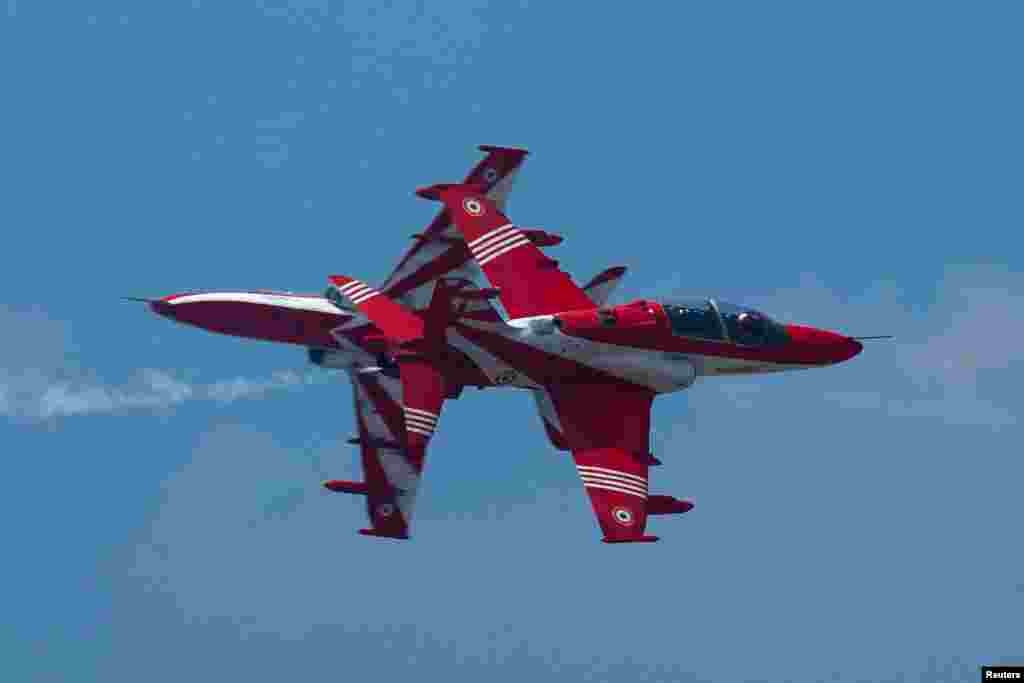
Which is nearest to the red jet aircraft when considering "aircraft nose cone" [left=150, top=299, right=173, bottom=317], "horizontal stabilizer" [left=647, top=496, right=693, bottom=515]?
"horizontal stabilizer" [left=647, top=496, right=693, bottom=515]

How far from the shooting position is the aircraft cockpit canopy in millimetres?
70375

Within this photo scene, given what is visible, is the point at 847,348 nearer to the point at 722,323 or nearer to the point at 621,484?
the point at 722,323

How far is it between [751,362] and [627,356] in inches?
167

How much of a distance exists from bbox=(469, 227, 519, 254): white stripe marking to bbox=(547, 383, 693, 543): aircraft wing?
19.0ft

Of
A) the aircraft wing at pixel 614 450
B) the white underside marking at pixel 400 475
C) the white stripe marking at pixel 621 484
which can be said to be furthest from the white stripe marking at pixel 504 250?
the white stripe marking at pixel 621 484

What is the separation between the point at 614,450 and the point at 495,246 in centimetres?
856

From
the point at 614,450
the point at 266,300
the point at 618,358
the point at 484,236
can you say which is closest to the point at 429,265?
the point at 484,236

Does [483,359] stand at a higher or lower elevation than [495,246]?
lower

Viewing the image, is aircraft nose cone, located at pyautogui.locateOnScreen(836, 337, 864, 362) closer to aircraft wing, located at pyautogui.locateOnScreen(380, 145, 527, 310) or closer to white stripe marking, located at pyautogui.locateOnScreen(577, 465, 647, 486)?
white stripe marking, located at pyautogui.locateOnScreen(577, 465, 647, 486)

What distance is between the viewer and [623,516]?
66.8m

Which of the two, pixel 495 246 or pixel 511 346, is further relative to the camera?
pixel 495 246

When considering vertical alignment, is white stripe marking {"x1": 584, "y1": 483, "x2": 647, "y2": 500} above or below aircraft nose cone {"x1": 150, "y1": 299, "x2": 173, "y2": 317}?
below

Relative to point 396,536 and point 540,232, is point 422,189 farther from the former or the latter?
point 396,536

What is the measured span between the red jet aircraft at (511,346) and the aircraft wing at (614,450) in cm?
4
